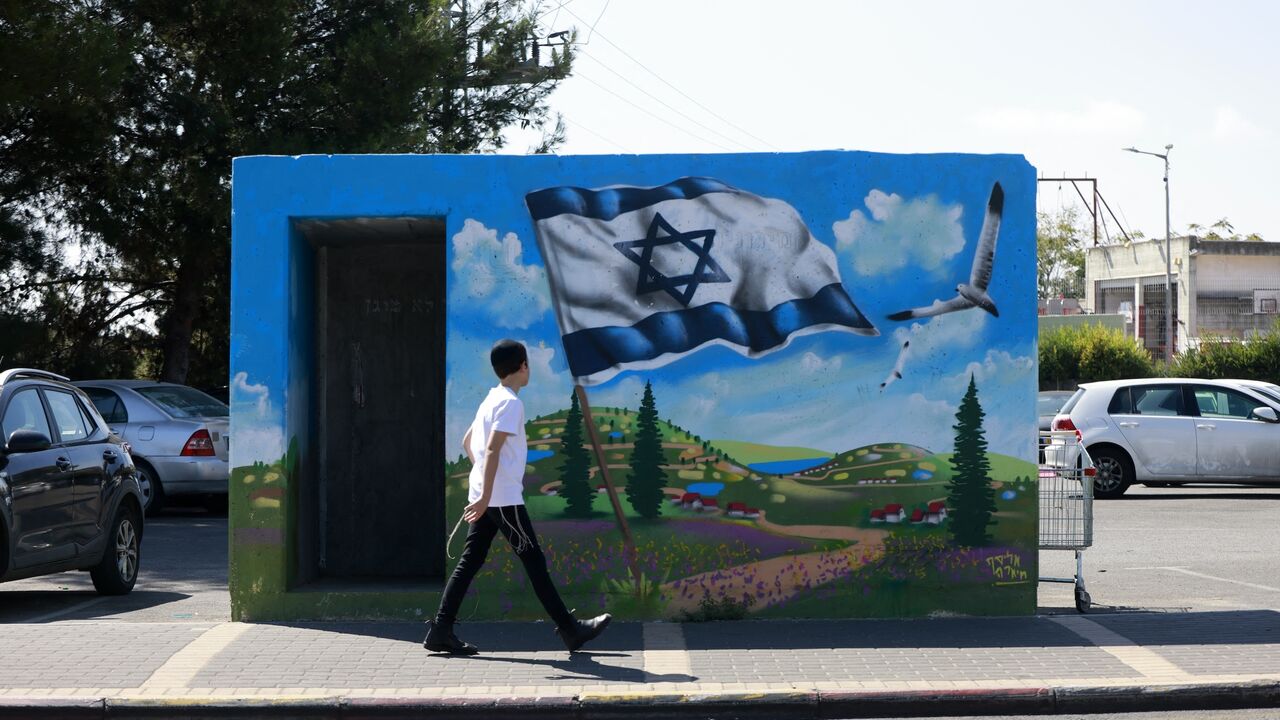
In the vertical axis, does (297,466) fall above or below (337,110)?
below

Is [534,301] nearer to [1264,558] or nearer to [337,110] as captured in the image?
[1264,558]

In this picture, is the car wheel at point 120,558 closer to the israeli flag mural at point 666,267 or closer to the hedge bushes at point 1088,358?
the israeli flag mural at point 666,267

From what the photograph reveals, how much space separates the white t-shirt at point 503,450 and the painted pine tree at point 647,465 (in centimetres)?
117

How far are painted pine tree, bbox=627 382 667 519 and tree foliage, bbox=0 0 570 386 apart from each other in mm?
11999

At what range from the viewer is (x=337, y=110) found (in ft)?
66.5

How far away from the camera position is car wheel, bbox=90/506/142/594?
1027 cm

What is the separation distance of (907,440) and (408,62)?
1382 cm

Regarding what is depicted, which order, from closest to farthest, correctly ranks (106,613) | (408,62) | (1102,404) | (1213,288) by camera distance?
(106,613) < (1102,404) < (408,62) < (1213,288)

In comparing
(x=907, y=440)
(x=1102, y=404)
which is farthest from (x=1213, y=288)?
(x=907, y=440)

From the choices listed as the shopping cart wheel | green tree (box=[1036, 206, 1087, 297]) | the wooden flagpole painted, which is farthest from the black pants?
green tree (box=[1036, 206, 1087, 297])

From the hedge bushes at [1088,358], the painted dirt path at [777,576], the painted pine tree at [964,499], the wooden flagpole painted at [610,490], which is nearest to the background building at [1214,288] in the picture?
the hedge bushes at [1088,358]

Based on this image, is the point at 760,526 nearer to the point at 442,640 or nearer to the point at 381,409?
the point at 442,640

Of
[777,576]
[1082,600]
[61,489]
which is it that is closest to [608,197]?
[777,576]

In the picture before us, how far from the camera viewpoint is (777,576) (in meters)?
8.38
